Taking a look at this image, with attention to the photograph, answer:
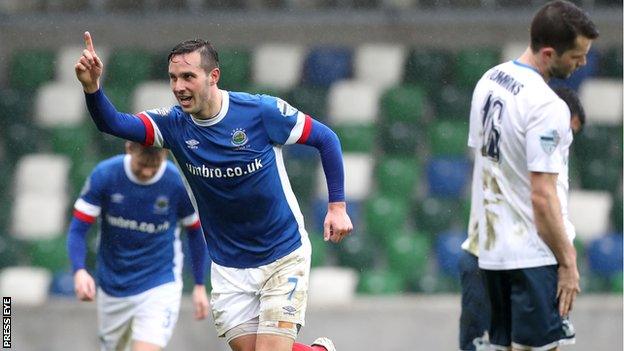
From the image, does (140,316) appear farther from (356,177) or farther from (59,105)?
(59,105)

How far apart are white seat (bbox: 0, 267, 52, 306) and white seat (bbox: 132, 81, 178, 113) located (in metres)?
1.90

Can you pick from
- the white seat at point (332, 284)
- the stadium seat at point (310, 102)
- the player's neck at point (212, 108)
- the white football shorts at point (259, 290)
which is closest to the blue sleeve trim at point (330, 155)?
the white football shorts at point (259, 290)

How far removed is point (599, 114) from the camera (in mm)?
12211

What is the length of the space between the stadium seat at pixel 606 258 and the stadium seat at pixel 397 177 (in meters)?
1.66

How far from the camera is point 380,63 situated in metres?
12.7

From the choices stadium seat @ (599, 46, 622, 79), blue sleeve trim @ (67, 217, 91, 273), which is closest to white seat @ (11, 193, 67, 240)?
blue sleeve trim @ (67, 217, 91, 273)

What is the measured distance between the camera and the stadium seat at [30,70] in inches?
500

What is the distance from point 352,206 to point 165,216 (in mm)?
4168

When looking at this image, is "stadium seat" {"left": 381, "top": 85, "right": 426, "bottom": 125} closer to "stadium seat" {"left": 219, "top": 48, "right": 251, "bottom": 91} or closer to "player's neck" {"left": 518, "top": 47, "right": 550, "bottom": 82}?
"stadium seat" {"left": 219, "top": 48, "right": 251, "bottom": 91}

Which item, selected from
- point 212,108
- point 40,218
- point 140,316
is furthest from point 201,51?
point 40,218

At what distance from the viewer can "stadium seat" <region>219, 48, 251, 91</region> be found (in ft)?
40.2

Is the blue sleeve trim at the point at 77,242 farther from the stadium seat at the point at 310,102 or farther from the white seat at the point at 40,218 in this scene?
the stadium seat at the point at 310,102

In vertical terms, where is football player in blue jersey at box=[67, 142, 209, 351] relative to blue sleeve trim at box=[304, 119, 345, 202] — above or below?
below

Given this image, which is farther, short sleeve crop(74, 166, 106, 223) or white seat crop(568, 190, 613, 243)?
white seat crop(568, 190, 613, 243)
